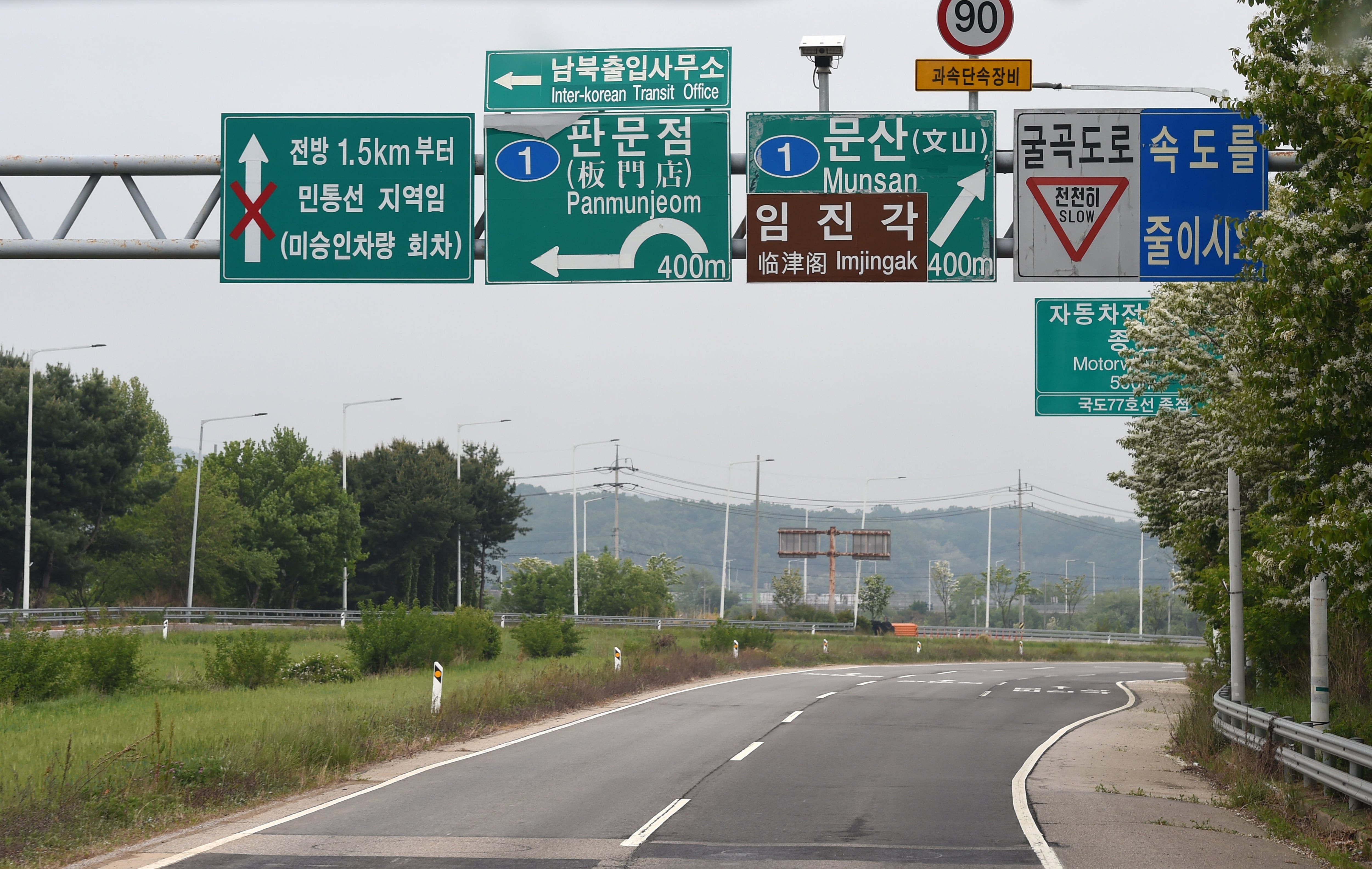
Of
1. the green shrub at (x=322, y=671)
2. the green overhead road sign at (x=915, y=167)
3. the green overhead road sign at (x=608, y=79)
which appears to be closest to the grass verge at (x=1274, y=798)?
the green overhead road sign at (x=915, y=167)

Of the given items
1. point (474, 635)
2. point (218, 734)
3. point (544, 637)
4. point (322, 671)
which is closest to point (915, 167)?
point (218, 734)

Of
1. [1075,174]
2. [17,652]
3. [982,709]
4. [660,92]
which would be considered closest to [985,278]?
[1075,174]

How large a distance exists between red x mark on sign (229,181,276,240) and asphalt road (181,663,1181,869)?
19.9 ft

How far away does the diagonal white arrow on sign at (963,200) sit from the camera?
1300cm

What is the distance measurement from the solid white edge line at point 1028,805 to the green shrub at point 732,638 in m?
23.1

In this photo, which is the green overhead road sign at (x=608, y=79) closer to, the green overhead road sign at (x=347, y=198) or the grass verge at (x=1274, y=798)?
the green overhead road sign at (x=347, y=198)

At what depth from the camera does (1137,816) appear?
13086 mm

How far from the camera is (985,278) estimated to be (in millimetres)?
12930

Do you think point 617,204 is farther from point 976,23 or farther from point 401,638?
point 401,638

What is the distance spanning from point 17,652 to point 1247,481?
83.5 ft

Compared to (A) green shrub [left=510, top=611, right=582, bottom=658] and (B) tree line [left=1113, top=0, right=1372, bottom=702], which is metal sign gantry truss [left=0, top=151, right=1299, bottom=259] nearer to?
(B) tree line [left=1113, top=0, right=1372, bottom=702]

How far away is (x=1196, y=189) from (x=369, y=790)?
11.3m

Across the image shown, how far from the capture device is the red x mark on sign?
13156 millimetres

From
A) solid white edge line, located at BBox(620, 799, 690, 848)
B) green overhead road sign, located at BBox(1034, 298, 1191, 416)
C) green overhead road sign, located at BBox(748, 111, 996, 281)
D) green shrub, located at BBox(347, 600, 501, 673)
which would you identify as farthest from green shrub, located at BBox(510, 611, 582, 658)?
green overhead road sign, located at BBox(748, 111, 996, 281)
